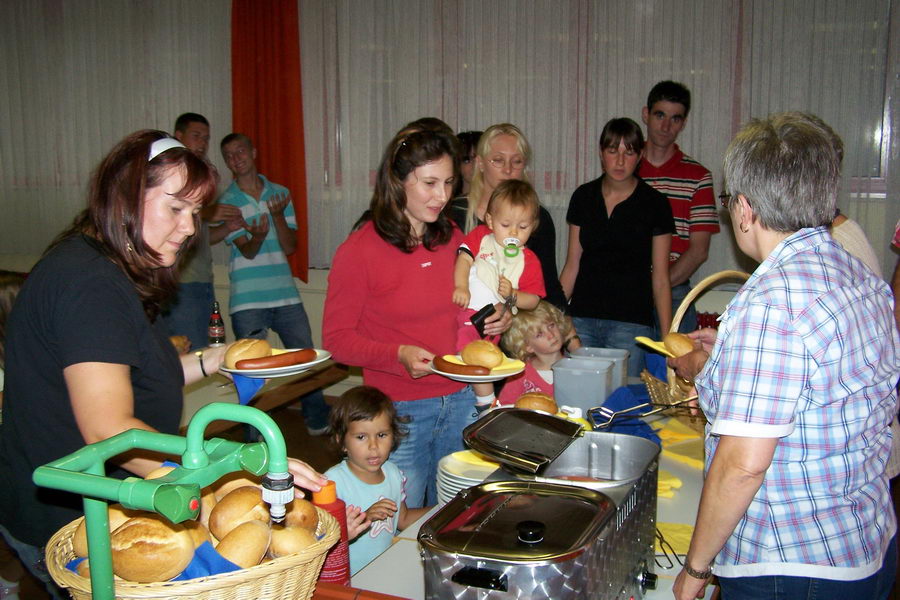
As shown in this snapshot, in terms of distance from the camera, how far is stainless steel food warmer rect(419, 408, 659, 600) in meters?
0.97

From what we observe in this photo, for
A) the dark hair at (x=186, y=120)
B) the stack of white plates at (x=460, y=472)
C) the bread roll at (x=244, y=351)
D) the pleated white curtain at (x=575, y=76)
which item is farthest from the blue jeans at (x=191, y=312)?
the stack of white plates at (x=460, y=472)

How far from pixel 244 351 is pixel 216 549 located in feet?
2.85

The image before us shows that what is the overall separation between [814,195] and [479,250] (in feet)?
5.04

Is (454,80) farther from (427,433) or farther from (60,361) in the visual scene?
(60,361)

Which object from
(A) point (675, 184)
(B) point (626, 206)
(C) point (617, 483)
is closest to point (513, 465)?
(C) point (617, 483)

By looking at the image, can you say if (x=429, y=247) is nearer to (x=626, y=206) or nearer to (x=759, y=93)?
(x=626, y=206)

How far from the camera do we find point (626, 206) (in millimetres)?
3209

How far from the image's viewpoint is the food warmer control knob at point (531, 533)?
1.01 meters

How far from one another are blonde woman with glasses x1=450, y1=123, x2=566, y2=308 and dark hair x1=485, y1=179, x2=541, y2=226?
0.12 meters

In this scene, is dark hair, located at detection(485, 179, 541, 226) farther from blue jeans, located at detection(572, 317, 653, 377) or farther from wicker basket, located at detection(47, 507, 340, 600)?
wicker basket, located at detection(47, 507, 340, 600)

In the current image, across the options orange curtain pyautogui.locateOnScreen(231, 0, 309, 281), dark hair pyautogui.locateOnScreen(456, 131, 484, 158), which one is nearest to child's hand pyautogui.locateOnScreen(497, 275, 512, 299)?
dark hair pyautogui.locateOnScreen(456, 131, 484, 158)

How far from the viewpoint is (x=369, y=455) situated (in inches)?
83.6

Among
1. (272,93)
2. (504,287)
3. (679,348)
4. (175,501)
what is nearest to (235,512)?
(175,501)

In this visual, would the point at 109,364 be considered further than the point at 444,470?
No
